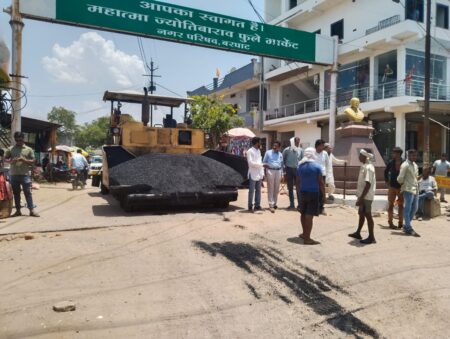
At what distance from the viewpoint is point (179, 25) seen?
12.6 metres

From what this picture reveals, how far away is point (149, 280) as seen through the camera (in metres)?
4.66

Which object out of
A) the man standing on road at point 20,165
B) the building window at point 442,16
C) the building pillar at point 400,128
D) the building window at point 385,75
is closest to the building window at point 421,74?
the building window at point 385,75

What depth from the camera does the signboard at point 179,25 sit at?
11.3 metres

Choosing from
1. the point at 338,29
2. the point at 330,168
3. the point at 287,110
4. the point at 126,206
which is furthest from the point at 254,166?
the point at 287,110

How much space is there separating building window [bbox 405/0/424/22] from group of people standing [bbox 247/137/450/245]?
1506cm

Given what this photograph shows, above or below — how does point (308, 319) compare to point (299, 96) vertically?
below

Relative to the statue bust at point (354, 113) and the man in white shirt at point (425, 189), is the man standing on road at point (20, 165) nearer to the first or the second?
the man in white shirt at point (425, 189)

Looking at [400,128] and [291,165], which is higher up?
[400,128]

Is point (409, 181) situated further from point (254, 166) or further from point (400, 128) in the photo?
point (400, 128)

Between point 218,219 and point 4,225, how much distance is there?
3762mm

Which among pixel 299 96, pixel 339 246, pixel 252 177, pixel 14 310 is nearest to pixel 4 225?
pixel 14 310

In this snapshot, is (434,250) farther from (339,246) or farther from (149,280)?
(149,280)

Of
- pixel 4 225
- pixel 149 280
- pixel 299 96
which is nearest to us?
pixel 149 280

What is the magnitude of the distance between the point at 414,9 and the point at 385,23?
1.49 meters
